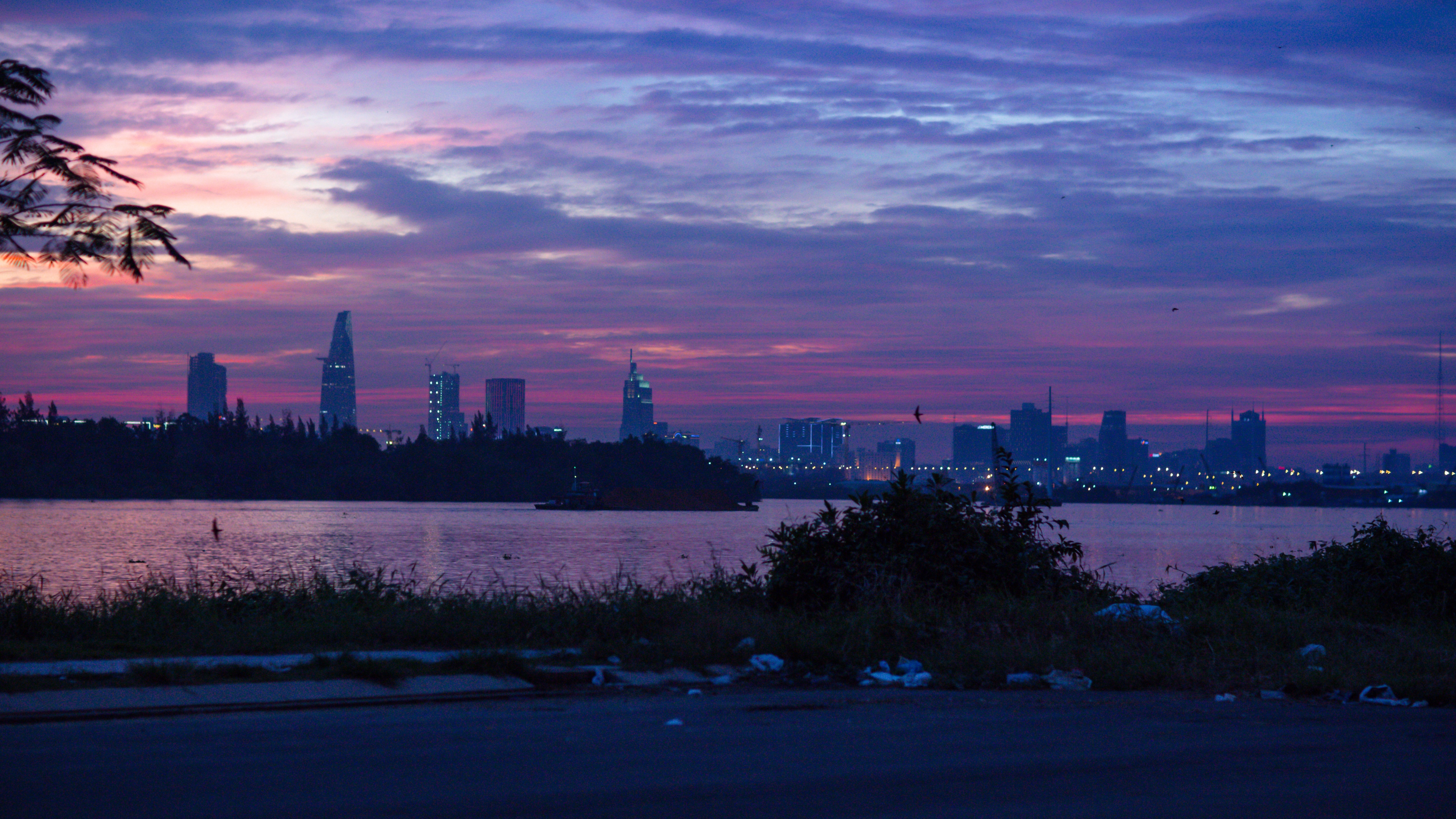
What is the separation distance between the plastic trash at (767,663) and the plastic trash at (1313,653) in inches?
242

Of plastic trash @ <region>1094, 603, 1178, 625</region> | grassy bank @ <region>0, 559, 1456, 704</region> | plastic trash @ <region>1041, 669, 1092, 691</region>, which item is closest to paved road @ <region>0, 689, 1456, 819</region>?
plastic trash @ <region>1041, 669, 1092, 691</region>

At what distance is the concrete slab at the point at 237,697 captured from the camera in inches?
397

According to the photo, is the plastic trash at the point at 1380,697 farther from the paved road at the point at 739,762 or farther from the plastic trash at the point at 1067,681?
the plastic trash at the point at 1067,681

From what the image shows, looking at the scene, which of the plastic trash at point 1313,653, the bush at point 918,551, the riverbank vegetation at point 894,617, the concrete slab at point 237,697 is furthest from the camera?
the bush at point 918,551

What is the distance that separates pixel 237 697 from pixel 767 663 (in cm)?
550

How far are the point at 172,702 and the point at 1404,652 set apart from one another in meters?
13.6

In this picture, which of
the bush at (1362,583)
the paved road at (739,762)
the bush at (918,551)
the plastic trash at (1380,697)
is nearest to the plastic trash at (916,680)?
the paved road at (739,762)

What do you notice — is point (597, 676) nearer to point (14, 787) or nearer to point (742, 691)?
point (742, 691)

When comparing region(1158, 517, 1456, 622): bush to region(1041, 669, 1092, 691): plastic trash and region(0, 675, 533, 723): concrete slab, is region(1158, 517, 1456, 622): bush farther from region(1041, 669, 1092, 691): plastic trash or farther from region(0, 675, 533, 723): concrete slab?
region(0, 675, 533, 723): concrete slab

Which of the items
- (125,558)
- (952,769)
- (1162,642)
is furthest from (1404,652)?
(125,558)

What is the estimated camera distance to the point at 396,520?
440 feet

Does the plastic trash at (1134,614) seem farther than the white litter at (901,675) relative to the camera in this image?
Yes

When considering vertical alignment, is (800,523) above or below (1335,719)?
above

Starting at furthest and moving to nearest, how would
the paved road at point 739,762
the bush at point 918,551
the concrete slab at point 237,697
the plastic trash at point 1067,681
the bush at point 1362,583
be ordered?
the bush at point 1362,583
the bush at point 918,551
the plastic trash at point 1067,681
the concrete slab at point 237,697
the paved road at point 739,762
